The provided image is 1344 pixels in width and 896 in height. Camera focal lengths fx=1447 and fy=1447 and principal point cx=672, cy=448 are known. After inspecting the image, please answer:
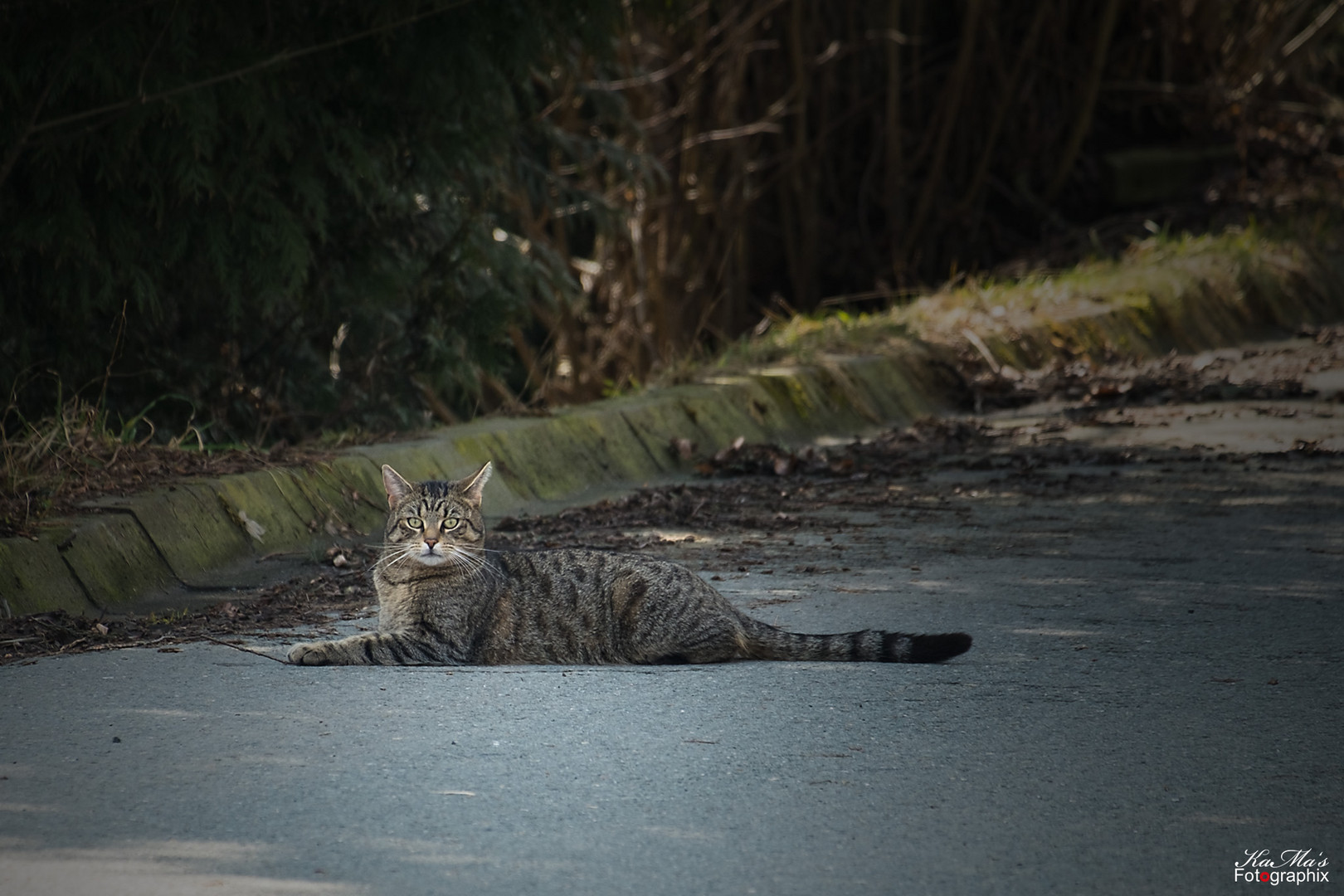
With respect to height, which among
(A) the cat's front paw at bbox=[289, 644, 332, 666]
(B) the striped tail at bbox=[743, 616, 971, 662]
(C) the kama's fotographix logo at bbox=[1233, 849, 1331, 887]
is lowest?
(C) the kama's fotographix logo at bbox=[1233, 849, 1331, 887]

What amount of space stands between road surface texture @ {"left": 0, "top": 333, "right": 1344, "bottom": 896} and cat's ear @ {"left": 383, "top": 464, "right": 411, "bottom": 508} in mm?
588

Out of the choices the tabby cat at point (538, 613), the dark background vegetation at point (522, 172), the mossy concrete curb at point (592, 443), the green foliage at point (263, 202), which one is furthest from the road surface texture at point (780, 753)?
the dark background vegetation at point (522, 172)

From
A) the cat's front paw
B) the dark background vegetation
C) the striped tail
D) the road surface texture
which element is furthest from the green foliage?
the striped tail

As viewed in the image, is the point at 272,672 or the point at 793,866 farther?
the point at 272,672

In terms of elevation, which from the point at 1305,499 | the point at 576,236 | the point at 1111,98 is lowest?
the point at 1305,499

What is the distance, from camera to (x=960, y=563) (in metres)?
7.22

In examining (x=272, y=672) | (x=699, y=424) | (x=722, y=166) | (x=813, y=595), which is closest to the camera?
(x=272, y=672)

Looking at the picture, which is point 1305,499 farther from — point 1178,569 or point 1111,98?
point 1111,98

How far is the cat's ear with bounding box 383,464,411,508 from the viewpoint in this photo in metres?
6.49

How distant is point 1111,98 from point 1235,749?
15736 millimetres

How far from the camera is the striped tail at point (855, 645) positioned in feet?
17.5

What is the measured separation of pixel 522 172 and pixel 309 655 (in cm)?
657

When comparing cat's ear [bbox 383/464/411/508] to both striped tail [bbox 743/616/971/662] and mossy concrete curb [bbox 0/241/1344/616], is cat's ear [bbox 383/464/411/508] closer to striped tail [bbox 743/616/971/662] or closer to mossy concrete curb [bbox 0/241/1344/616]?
mossy concrete curb [bbox 0/241/1344/616]

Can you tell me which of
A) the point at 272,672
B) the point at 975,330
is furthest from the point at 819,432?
the point at 272,672
